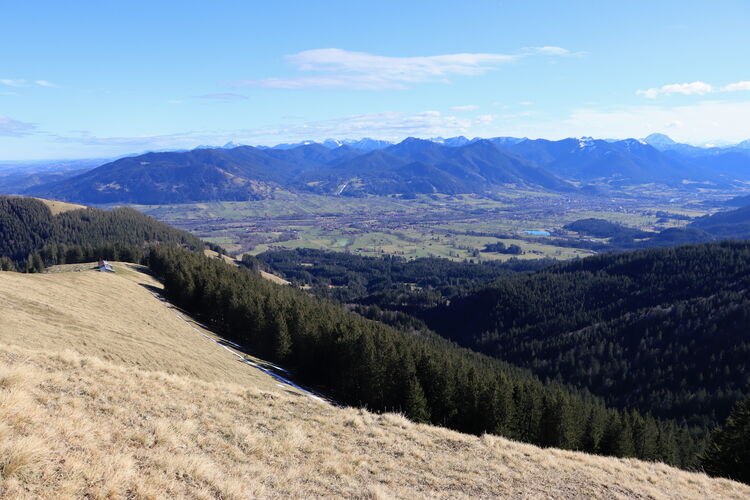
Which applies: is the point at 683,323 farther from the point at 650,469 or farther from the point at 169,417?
the point at 169,417

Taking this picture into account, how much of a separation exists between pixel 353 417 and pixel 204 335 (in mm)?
48033

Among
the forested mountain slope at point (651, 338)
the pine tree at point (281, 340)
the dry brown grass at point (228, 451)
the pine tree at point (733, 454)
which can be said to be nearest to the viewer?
the dry brown grass at point (228, 451)

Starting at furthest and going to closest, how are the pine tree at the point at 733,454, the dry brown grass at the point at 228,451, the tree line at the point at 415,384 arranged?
the tree line at the point at 415,384, the pine tree at the point at 733,454, the dry brown grass at the point at 228,451

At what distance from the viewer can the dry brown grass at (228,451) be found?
12.1 m

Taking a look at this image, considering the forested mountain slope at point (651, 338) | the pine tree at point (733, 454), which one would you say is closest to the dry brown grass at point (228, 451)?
the pine tree at point (733, 454)

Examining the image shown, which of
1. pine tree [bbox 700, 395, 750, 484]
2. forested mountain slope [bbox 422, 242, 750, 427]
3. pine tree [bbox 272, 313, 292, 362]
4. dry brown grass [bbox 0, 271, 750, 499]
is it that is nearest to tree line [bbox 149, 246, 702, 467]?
pine tree [bbox 272, 313, 292, 362]

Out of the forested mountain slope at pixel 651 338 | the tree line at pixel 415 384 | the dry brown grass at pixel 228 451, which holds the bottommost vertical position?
the forested mountain slope at pixel 651 338

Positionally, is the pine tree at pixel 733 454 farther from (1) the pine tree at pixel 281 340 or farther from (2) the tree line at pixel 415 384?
(1) the pine tree at pixel 281 340

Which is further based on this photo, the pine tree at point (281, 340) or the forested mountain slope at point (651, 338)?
Result: the forested mountain slope at point (651, 338)

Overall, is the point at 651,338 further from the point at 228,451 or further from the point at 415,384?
the point at 228,451

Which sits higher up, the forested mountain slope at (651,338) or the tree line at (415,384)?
the tree line at (415,384)

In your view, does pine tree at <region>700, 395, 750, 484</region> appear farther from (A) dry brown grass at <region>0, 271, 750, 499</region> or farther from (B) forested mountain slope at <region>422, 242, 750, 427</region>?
(B) forested mountain slope at <region>422, 242, 750, 427</region>

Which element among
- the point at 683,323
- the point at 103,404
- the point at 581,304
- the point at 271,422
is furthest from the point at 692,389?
the point at 103,404

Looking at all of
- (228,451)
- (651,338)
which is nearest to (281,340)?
(228,451)
